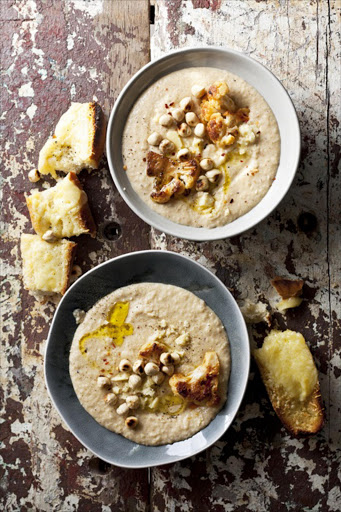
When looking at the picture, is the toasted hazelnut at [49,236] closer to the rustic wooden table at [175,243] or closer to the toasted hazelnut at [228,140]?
the rustic wooden table at [175,243]

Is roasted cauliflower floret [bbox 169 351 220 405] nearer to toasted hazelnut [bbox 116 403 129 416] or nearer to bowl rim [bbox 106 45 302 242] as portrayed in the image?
toasted hazelnut [bbox 116 403 129 416]

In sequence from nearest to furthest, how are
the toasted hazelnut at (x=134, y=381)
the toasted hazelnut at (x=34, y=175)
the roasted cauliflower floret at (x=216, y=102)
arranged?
1. the roasted cauliflower floret at (x=216, y=102)
2. the toasted hazelnut at (x=134, y=381)
3. the toasted hazelnut at (x=34, y=175)

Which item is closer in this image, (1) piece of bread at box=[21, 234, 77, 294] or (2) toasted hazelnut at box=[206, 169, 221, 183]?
(2) toasted hazelnut at box=[206, 169, 221, 183]

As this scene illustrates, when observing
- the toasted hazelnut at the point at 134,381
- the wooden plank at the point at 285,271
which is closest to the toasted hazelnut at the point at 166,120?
the wooden plank at the point at 285,271

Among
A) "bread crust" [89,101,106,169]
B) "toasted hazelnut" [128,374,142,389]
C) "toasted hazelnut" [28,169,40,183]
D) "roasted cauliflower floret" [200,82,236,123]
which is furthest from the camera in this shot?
"toasted hazelnut" [28,169,40,183]

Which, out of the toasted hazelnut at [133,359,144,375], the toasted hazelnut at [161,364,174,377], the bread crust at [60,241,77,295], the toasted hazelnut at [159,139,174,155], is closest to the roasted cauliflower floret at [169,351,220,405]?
the toasted hazelnut at [161,364,174,377]

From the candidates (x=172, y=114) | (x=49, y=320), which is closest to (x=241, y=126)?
(x=172, y=114)

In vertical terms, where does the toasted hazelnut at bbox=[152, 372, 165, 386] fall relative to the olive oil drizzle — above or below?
below

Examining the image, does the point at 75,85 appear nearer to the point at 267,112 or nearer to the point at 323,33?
the point at 267,112
